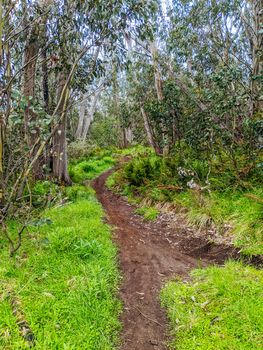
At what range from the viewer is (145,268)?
4.62m

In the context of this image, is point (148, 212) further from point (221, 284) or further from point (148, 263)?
point (221, 284)

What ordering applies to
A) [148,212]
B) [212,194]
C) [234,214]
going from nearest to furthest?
[234,214]
[212,194]
[148,212]

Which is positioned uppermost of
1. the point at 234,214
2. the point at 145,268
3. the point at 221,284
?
the point at 234,214

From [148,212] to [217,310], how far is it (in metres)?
4.21

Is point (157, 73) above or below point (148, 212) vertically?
above

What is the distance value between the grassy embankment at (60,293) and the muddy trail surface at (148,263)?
19 centimetres

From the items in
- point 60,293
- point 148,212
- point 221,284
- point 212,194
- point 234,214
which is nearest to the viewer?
point 60,293

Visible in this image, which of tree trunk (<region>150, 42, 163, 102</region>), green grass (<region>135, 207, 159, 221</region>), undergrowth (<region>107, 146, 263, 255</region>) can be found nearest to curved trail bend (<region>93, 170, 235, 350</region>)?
green grass (<region>135, 207, 159, 221</region>)

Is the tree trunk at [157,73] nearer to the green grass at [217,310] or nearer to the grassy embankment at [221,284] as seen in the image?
the grassy embankment at [221,284]

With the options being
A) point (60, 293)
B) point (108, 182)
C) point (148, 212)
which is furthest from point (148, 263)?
point (108, 182)

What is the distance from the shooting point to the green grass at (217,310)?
2945 millimetres

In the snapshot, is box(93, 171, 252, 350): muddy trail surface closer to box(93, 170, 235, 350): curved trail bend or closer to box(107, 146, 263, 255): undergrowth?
box(93, 170, 235, 350): curved trail bend

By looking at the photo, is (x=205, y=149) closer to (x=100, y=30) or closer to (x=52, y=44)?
(x=100, y=30)

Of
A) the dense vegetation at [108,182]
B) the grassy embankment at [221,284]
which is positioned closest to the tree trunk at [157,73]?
the dense vegetation at [108,182]
